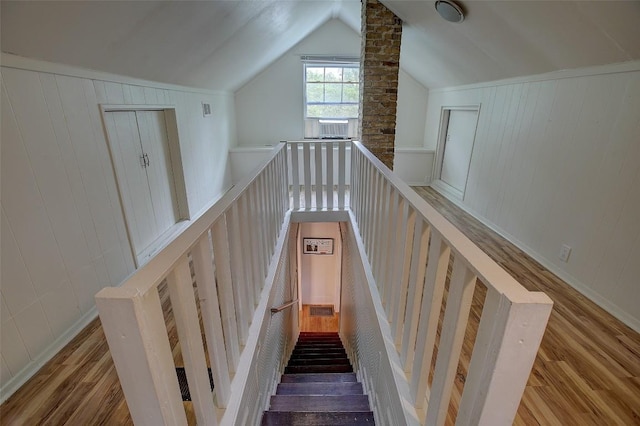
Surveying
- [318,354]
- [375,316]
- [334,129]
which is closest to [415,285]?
[375,316]

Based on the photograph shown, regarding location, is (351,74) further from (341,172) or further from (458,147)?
(341,172)

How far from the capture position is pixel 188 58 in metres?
3.01

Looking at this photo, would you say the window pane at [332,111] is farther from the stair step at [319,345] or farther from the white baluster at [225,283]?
the white baluster at [225,283]

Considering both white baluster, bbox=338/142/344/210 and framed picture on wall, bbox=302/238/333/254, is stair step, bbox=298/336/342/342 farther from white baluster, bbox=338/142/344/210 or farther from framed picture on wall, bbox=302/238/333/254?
white baluster, bbox=338/142/344/210

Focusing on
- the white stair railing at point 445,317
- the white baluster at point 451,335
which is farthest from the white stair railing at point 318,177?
the white baluster at point 451,335

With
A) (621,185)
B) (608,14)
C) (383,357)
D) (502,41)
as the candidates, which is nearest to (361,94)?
(502,41)

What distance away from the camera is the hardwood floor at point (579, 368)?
4.89ft

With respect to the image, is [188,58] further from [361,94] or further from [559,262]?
[559,262]

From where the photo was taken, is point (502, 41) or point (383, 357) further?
point (502, 41)

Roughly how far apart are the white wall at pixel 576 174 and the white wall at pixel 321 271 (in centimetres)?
250

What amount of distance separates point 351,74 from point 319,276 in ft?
12.8

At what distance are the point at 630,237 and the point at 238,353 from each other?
266 cm

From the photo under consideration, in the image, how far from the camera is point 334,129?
5797 millimetres

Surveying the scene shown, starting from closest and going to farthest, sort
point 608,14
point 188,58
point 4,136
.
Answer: point 4,136 → point 608,14 → point 188,58
